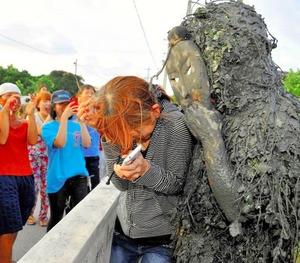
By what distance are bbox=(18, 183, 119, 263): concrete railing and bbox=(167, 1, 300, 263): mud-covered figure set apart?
493 mm

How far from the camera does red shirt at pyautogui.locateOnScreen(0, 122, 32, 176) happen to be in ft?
15.8

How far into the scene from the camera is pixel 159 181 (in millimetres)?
2221

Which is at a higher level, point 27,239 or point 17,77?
point 27,239

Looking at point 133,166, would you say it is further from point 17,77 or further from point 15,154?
point 17,77

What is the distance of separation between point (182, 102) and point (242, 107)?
26 cm

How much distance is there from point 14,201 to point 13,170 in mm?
361

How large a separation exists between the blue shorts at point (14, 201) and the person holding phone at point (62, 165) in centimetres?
65

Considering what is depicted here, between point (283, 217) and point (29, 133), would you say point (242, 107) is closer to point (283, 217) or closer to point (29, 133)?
point (283, 217)

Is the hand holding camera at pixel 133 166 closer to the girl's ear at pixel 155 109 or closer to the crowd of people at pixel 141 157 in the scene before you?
the crowd of people at pixel 141 157

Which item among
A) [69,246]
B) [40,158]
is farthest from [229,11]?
[40,158]

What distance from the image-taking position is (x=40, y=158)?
691cm

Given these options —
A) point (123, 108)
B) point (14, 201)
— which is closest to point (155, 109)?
point (123, 108)

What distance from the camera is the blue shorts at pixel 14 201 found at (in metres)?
4.46

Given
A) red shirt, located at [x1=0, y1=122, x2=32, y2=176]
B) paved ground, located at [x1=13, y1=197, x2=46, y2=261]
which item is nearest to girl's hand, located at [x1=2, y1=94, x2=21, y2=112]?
red shirt, located at [x1=0, y1=122, x2=32, y2=176]
